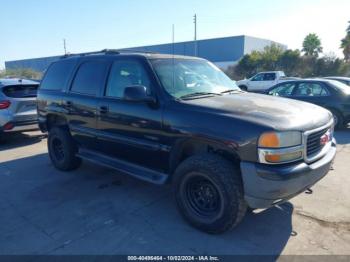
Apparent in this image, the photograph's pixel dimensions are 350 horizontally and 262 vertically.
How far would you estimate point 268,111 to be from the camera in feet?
10.7

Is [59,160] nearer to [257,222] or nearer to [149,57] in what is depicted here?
[149,57]

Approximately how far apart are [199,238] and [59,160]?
3361mm

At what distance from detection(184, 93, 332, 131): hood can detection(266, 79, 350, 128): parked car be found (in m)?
5.47

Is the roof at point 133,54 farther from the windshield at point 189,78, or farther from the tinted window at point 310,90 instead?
the tinted window at point 310,90

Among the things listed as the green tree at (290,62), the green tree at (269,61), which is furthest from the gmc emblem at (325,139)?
the green tree at (269,61)

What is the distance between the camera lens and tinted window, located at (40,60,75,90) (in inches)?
211

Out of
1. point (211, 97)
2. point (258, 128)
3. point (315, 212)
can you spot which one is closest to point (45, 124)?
point (211, 97)

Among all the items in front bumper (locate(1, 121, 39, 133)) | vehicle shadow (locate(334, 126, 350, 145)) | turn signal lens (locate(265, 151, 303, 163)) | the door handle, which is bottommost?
vehicle shadow (locate(334, 126, 350, 145))

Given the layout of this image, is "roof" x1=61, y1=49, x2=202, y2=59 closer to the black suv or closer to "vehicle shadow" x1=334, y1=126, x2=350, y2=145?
the black suv

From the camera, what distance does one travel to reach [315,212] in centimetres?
384

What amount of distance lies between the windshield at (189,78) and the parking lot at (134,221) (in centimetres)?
155

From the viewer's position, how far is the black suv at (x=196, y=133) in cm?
293

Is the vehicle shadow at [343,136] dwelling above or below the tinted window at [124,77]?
below

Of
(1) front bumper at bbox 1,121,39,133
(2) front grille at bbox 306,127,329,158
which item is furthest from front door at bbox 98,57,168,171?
(1) front bumper at bbox 1,121,39,133
